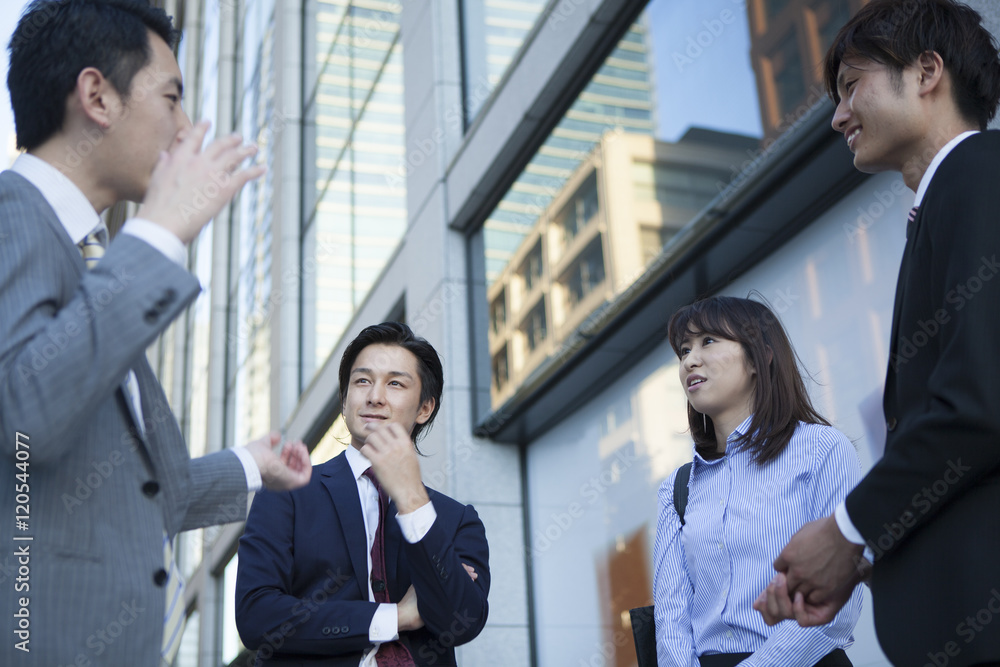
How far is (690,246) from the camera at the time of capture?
5230 mm

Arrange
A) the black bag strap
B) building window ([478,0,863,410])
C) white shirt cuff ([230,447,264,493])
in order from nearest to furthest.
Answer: white shirt cuff ([230,447,264,493]) → the black bag strap → building window ([478,0,863,410])

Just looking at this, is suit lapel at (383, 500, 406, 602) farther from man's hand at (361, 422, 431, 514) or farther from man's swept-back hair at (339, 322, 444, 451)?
man's swept-back hair at (339, 322, 444, 451)

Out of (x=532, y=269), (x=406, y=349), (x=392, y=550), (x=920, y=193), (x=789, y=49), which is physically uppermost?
(x=532, y=269)

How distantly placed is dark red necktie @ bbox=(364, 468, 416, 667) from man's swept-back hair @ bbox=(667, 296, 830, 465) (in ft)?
3.53

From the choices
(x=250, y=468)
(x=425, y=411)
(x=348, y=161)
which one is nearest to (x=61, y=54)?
(x=250, y=468)

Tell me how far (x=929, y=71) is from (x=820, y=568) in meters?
1.11

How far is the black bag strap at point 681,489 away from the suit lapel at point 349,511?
99cm

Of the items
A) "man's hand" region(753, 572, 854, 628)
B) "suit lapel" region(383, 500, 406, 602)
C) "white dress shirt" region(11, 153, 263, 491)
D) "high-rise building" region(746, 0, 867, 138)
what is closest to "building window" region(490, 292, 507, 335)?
"high-rise building" region(746, 0, 867, 138)

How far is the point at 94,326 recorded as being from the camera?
1443mm

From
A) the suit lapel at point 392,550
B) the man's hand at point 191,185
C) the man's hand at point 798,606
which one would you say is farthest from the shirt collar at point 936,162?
the suit lapel at point 392,550

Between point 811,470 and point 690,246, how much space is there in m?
2.64

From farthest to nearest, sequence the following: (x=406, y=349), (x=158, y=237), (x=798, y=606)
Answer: (x=406, y=349) → (x=798, y=606) → (x=158, y=237)

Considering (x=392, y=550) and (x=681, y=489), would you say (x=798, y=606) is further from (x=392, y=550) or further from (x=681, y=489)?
(x=392, y=550)

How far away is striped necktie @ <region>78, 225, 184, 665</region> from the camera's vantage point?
5.50 ft
